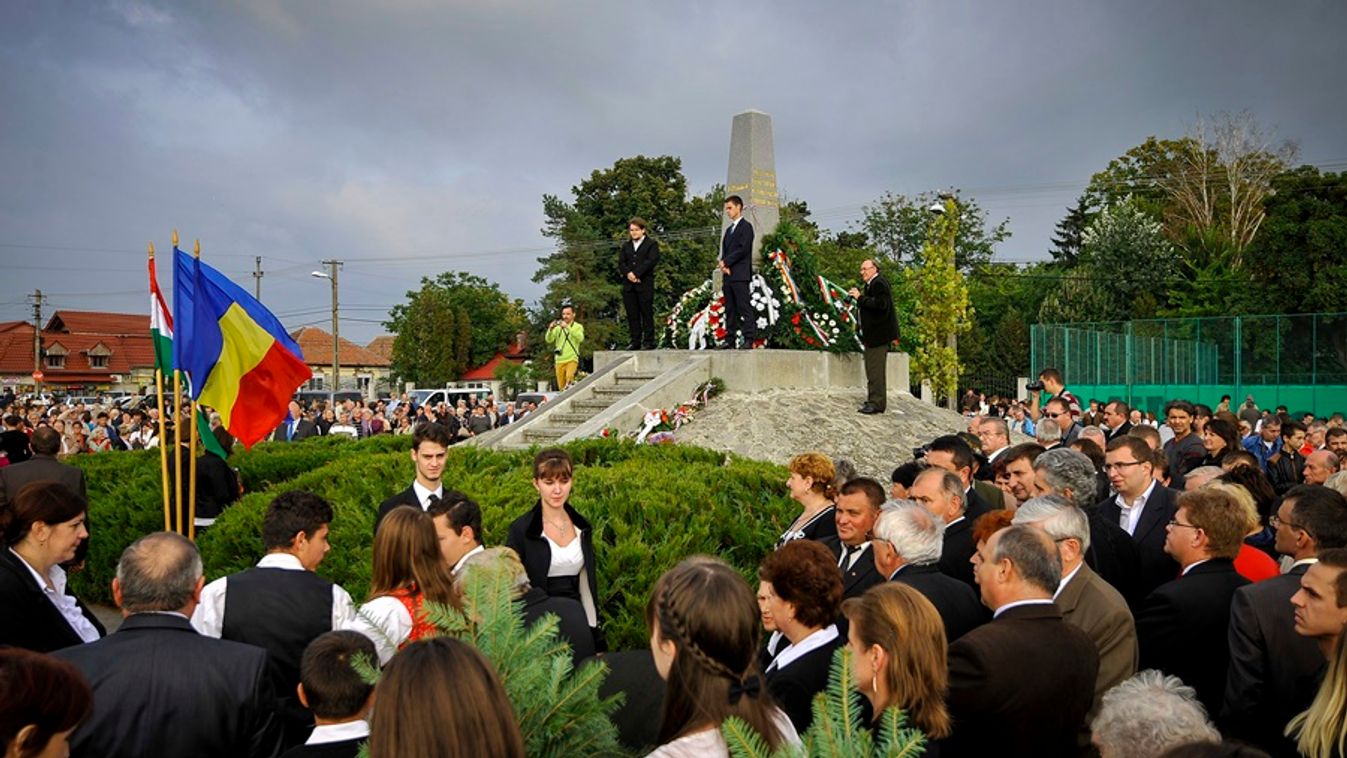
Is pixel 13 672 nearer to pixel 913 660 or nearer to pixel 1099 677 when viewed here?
pixel 913 660

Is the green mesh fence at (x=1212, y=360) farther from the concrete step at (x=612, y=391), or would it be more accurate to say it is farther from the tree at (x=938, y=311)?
the concrete step at (x=612, y=391)

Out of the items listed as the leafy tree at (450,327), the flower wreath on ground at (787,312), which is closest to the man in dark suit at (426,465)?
the flower wreath on ground at (787,312)

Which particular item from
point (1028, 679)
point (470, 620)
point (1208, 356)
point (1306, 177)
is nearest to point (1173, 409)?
point (1028, 679)

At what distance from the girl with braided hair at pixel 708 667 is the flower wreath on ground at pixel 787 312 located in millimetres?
11527

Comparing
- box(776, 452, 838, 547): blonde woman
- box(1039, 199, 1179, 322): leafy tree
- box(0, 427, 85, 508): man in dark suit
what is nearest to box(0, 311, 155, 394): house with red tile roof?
box(1039, 199, 1179, 322): leafy tree

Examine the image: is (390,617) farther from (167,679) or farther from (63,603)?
(63,603)

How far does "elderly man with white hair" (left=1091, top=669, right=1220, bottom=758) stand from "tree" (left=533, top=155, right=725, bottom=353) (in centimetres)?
4688

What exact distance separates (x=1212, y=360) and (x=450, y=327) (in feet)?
157

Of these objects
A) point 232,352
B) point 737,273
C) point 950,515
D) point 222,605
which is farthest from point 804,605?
point 737,273

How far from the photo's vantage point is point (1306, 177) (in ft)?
123

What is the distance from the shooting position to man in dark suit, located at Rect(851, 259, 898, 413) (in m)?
12.3

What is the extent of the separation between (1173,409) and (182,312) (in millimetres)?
8470

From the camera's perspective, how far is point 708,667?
257 centimetres

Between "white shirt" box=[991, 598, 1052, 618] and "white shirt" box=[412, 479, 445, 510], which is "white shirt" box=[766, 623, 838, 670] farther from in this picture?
"white shirt" box=[412, 479, 445, 510]
